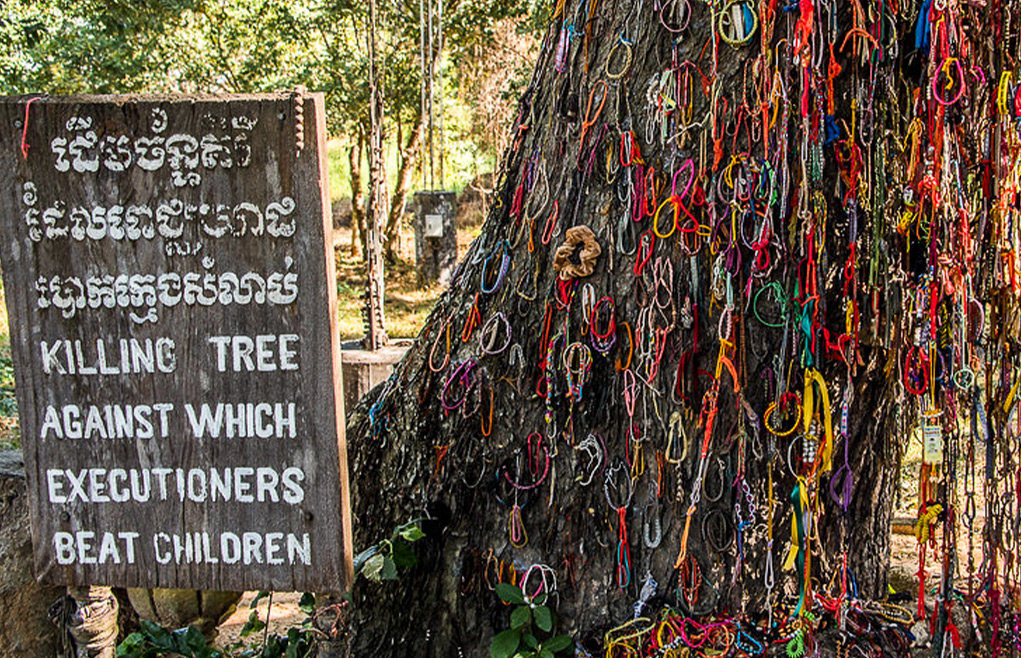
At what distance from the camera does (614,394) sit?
2.82 meters

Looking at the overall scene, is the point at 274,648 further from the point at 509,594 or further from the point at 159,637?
the point at 509,594

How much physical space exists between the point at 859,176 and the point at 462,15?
36.8 feet

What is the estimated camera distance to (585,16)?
9.43 feet

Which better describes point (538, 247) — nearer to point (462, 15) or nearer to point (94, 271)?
point (94, 271)

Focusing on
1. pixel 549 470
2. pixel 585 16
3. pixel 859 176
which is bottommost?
pixel 549 470

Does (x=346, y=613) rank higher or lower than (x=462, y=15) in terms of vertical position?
lower

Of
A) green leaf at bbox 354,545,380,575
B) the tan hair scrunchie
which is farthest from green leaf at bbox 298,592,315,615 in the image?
the tan hair scrunchie

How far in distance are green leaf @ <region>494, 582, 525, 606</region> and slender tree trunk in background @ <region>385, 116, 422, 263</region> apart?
12327mm

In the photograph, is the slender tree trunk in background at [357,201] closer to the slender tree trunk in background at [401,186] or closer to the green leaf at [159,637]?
the slender tree trunk in background at [401,186]

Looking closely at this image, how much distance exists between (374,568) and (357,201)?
545 inches

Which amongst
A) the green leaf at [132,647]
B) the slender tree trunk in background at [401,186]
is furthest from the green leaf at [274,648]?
the slender tree trunk in background at [401,186]

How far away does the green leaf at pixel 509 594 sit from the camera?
286cm

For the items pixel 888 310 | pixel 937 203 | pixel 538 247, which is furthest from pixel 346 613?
pixel 937 203

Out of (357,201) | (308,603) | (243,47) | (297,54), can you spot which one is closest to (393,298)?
(357,201)
